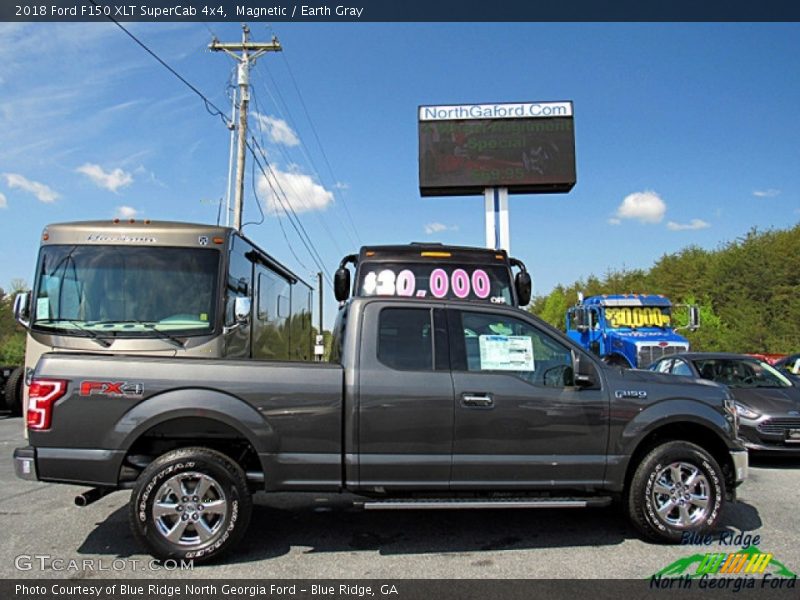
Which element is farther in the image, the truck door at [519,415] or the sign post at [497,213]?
the sign post at [497,213]

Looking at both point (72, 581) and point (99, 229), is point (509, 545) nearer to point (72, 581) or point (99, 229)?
point (72, 581)

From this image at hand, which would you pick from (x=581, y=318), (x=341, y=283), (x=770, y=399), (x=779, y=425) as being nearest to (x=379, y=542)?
(x=341, y=283)

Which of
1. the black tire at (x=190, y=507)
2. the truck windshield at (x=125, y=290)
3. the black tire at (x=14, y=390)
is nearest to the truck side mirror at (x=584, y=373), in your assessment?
the black tire at (x=190, y=507)

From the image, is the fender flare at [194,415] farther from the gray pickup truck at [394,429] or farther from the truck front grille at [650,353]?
the truck front grille at [650,353]

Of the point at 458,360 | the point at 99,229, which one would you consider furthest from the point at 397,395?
the point at 99,229

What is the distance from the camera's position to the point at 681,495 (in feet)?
15.6

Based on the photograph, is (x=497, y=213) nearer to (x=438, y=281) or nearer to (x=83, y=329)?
(x=438, y=281)

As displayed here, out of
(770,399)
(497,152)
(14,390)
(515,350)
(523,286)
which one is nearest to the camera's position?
(515,350)

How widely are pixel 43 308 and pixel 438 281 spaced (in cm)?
496

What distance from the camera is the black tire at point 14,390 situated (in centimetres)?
1362

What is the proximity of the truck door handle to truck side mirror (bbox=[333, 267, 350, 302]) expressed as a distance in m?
4.81

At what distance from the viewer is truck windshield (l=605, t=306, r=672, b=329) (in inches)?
669

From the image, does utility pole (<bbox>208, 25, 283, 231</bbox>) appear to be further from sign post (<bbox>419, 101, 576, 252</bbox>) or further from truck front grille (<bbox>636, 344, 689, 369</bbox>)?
truck front grille (<bbox>636, 344, 689, 369</bbox>)

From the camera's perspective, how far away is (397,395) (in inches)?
180
